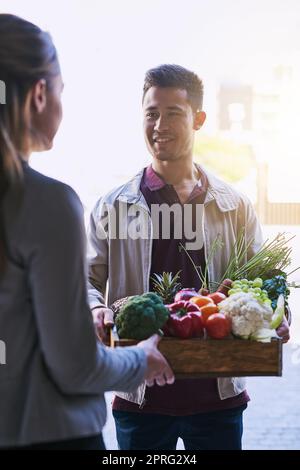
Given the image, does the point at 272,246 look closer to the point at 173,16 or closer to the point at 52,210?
the point at 52,210

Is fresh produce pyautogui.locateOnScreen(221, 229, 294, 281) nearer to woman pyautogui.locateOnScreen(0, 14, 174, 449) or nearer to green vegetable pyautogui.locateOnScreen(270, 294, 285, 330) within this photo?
green vegetable pyautogui.locateOnScreen(270, 294, 285, 330)

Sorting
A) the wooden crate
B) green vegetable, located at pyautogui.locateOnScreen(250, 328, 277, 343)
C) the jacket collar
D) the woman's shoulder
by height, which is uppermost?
the woman's shoulder

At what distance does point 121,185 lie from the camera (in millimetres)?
2047

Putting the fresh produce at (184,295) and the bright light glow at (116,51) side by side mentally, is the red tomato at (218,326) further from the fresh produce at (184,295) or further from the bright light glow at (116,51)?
the bright light glow at (116,51)

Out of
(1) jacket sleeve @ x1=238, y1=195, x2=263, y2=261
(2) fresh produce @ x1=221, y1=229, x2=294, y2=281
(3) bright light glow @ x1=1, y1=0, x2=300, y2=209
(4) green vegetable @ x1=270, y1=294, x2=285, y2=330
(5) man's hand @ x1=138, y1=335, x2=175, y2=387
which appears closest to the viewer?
(5) man's hand @ x1=138, y1=335, x2=175, y2=387

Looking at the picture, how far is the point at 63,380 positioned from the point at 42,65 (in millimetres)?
570

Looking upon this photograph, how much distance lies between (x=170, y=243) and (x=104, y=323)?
390mm

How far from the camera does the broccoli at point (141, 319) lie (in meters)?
1.53

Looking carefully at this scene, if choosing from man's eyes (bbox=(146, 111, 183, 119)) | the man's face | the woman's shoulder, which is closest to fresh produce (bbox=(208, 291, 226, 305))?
the man's face

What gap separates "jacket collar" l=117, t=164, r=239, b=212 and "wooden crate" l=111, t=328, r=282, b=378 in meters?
0.57

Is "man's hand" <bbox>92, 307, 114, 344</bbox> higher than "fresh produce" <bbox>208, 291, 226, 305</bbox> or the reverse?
the reverse

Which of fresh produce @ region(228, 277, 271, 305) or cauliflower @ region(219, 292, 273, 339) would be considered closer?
cauliflower @ region(219, 292, 273, 339)

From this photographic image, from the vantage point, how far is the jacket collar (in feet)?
6.51
